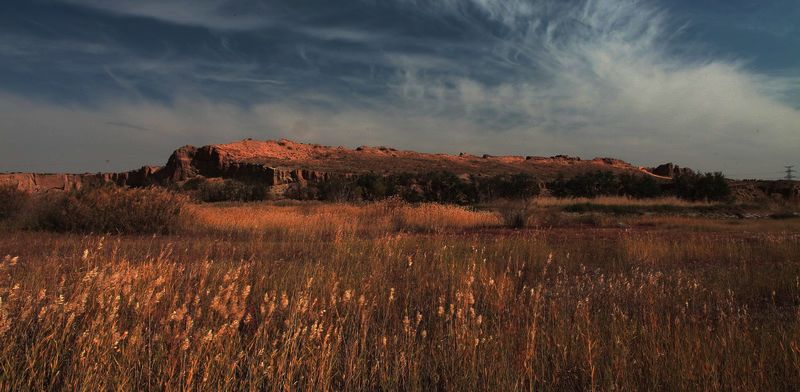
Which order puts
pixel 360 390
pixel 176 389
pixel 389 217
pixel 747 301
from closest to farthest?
pixel 176 389 < pixel 360 390 < pixel 747 301 < pixel 389 217

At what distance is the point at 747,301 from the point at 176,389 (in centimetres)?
596

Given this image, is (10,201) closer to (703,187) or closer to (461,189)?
(461,189)

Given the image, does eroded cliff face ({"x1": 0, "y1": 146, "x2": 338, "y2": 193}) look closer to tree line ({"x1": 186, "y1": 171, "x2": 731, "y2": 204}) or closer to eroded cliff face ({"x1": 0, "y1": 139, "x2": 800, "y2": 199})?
eroded cliff face ({"x1": 0, "y1": 139, "x2": 800, "y2": 199})

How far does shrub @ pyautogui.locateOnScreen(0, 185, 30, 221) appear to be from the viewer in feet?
50.1

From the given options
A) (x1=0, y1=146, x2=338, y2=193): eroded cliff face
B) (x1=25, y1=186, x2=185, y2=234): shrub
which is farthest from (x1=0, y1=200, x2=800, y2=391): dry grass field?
(x1=0, y1=146, x2=338, y2=193): eroded cliff face

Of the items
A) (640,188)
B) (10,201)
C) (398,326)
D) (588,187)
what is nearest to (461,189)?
(588,187)

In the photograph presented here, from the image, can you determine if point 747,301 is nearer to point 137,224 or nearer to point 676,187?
point 137,224

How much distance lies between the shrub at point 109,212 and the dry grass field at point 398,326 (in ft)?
12.7

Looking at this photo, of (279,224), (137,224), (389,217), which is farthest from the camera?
(389,217)

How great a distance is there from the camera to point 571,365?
302 cm

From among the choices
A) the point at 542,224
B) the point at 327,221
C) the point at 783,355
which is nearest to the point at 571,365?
the point at 783,355

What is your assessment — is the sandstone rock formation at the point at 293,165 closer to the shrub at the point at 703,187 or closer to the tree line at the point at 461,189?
the tree line at the point at 461,189

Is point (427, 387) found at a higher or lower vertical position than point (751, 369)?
lower

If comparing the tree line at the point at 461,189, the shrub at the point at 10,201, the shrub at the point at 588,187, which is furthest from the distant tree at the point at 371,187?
the shrub at the point at 10,201
